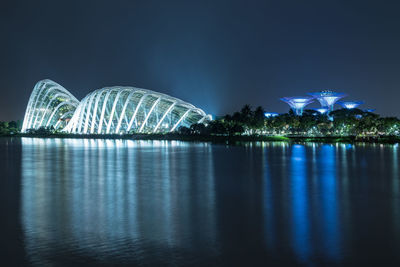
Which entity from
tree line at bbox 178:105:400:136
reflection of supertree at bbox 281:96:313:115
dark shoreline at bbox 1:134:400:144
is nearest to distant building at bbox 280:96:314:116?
reflection of supertree at bbox 281:96:313:115

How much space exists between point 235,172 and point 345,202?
1112cm

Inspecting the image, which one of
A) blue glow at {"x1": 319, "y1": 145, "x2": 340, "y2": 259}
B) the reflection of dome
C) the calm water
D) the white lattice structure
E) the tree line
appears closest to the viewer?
the calm water

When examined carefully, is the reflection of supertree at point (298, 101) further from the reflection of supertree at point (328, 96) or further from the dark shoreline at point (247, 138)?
the dark shoreline at point (247, 138)

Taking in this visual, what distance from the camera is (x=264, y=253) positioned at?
376 inches

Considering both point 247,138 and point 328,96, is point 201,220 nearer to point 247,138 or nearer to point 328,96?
point 247,138

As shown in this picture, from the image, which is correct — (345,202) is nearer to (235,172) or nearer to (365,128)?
(235,172)

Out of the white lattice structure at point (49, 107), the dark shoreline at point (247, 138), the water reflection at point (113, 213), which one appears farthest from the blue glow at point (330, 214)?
the white lattice structure at point (49, 107)

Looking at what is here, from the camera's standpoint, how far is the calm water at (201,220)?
9.37 m

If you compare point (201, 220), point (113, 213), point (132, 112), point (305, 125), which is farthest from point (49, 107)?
point (201, 220)

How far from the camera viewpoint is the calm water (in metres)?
9.37

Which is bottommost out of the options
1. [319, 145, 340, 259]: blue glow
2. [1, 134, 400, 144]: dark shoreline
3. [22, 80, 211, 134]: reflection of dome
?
[319, 145, 340, 259]: blue glow

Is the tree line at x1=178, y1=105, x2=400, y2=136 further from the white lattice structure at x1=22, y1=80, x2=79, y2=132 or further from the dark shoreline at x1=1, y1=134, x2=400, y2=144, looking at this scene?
the white lattice structure at x1=22, y1=80, x2=79, y2=132

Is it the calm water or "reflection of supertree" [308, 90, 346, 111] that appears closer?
the calm water

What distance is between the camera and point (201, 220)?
42.5ft
